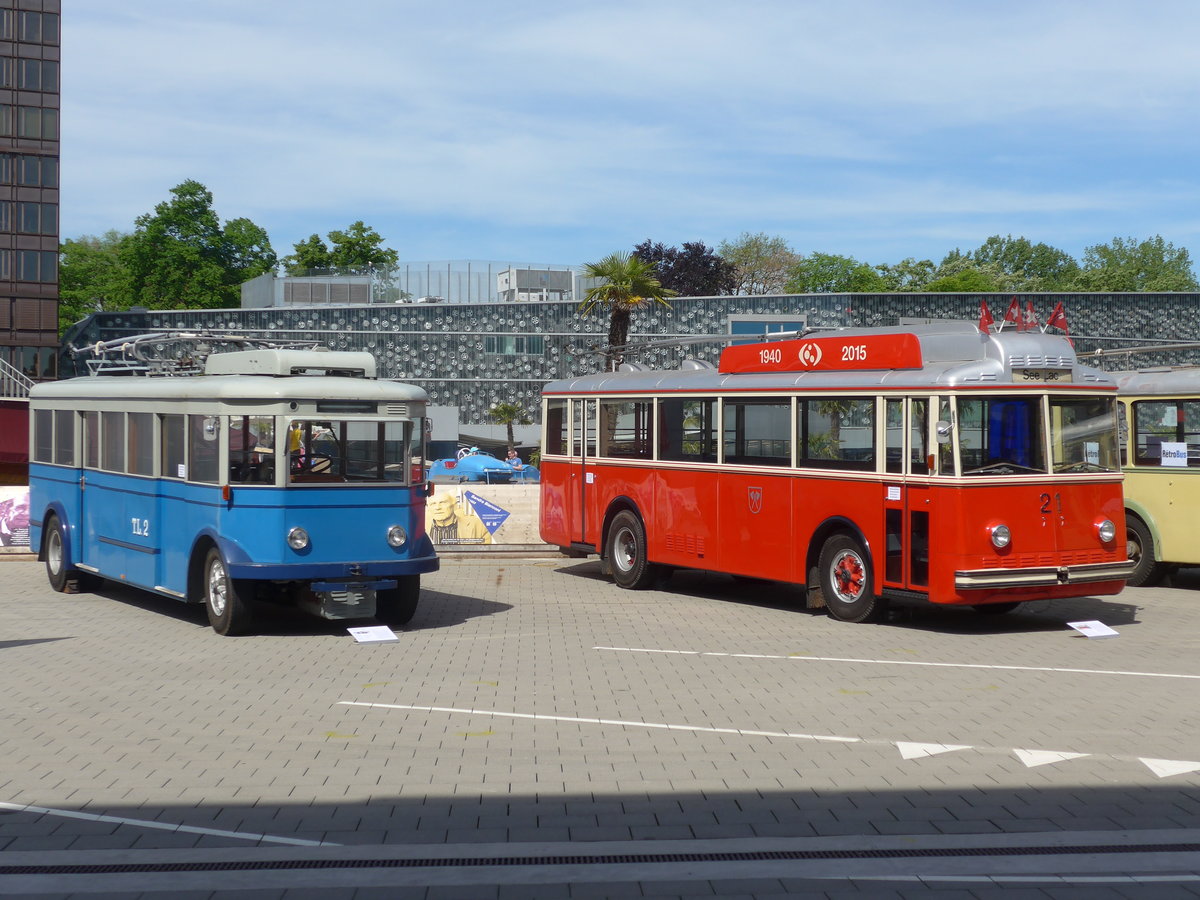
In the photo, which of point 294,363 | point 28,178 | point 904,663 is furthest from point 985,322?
point 28,178

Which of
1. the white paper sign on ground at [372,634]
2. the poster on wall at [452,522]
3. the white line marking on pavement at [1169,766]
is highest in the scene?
the poster on wall at [452,522]

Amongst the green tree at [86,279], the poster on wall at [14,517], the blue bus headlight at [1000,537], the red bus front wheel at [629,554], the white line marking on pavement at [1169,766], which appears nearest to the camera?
the white line marking on pavement at [1169,766]

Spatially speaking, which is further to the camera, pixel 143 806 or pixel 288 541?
pixel 288 541

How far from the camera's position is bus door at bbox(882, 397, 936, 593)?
14227mm

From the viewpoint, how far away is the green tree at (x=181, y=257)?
76750 mm

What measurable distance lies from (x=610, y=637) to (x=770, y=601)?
159 inches

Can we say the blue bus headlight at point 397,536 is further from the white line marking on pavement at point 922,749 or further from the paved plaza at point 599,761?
the white line marking on pavement at point 922,749

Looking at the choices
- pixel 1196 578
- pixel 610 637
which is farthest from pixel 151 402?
pixel 1196 578

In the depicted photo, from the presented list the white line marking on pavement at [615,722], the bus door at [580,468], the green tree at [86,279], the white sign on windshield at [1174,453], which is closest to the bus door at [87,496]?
the bus door at [580,468]

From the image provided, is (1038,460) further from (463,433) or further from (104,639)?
(463,433)

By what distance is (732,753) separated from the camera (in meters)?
8.74

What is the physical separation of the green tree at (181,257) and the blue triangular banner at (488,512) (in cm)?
5776

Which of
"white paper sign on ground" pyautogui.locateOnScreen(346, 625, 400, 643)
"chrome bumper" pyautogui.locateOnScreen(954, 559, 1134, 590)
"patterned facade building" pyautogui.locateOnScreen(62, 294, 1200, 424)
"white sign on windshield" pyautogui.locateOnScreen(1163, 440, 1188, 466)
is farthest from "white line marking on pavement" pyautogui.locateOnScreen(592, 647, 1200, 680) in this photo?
"patterned facade building" pyautogui.locateOnScreen(62, 294, 1200, 424)

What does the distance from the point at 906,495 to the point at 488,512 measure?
31.7 feet
